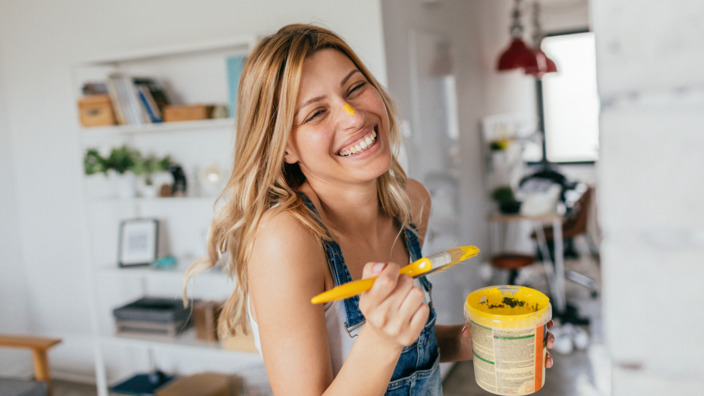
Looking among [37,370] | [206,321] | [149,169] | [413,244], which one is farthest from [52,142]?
[413,244]

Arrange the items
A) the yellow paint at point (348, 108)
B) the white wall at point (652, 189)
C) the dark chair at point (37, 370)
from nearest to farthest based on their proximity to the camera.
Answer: the white wall at point (652, 189)
the yellow paint at point (348, 108)
the dark chair at point (37, 370)

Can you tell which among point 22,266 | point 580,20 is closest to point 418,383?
point 22,266

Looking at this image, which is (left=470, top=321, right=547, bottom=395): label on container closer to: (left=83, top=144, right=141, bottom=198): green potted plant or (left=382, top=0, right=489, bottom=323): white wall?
(left=382, top=0, right=489, bottom=323): white wall

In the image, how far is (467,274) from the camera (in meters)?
4.12

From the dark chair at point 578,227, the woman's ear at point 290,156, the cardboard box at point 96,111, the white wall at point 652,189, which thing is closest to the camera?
the white wall at point 652,189

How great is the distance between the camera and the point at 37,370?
2836mm

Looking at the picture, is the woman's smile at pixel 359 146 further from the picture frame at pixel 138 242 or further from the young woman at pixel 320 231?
the picture frame at pixel 138 242

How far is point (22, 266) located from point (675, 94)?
14.6ft

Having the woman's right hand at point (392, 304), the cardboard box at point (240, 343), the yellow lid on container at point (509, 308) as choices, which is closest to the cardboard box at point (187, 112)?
the cardboard box at point (240, 343)

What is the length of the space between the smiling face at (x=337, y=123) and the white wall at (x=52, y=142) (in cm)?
251

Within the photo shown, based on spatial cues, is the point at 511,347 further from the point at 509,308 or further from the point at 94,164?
the point at 94,164

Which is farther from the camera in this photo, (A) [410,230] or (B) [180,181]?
(B) [180,181]

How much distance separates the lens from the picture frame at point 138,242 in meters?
3.39

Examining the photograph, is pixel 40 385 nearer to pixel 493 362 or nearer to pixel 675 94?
pixel 493 362
